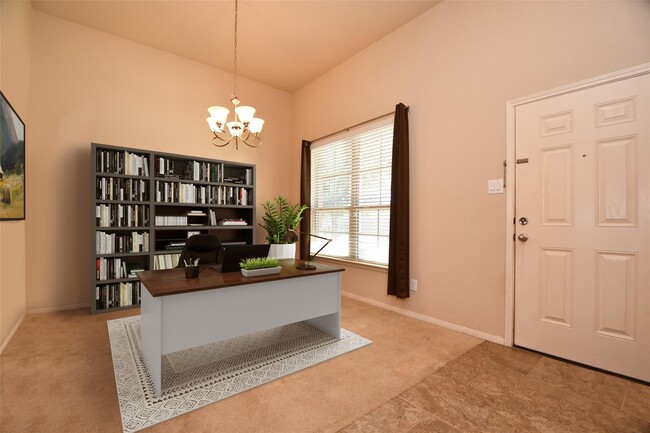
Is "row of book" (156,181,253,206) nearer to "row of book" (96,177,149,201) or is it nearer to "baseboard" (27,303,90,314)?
"row of book" (96,177,149,201)

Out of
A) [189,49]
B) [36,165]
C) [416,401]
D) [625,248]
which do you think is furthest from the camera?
[189,49]

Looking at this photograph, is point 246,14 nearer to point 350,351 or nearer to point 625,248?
point 350,351

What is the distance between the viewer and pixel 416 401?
188 cm

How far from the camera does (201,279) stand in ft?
7.20

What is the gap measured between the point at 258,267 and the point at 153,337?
2.63 feet

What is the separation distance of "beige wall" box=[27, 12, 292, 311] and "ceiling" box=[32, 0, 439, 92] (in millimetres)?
256

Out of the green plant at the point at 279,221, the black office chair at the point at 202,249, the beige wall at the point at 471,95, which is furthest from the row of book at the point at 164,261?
the beige wall at the point at 471,95

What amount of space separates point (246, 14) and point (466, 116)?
104 inches

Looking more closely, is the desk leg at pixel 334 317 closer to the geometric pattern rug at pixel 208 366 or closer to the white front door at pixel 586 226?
the geometric pattern rug at pixel 208 366

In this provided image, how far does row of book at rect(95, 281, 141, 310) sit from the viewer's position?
3.52m

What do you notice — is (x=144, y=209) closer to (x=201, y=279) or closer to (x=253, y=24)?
(x=201, y=279)

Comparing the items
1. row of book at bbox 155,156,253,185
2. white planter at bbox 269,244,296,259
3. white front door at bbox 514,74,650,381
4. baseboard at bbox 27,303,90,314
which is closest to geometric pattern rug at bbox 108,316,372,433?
baseboard at bbox 27,303,90,314

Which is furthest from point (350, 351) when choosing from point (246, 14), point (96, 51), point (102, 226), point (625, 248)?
point (96, 51)

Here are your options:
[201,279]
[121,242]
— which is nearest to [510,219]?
[201,279]
